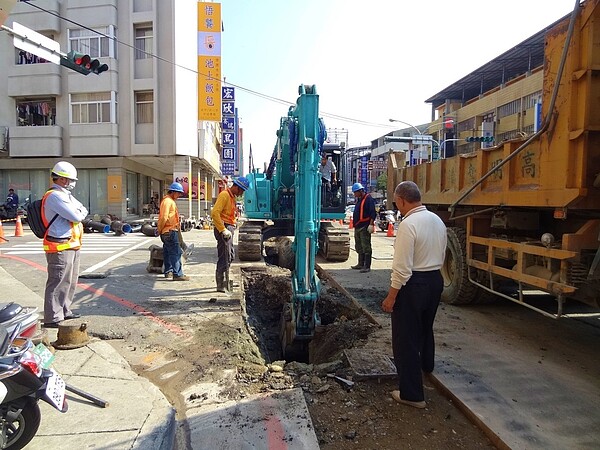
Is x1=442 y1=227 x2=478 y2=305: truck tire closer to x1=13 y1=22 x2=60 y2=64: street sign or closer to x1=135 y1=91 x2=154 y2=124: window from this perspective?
x1=13 y1=22 x2=60 y2=64: street sign

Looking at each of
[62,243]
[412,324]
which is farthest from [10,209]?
[412,324]

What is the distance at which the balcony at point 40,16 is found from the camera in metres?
22.5

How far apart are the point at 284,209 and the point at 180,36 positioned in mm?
15665

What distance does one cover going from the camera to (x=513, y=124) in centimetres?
3225

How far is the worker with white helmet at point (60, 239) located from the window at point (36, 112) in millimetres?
21585

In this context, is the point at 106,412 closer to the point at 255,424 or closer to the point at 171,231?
the point at 255,424

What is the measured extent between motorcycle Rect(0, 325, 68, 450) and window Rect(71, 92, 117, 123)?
72.3 ft

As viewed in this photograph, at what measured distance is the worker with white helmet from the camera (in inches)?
195

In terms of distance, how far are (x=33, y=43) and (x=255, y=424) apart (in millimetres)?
9059

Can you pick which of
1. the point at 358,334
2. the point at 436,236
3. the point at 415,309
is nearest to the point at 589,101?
the point at 436,236

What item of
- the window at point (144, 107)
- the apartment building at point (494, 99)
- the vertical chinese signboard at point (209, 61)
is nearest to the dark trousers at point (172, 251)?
the vertical chinese signboard at point (209, 61)

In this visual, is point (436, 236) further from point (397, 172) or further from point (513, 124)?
point (513, 124)

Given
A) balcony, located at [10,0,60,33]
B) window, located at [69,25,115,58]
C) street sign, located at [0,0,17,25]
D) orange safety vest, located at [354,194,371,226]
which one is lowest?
orange safety vest, located at [354,194,371,226]

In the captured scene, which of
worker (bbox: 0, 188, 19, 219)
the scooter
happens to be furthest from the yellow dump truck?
worker (bbox: 0, 188, 19, 219)
